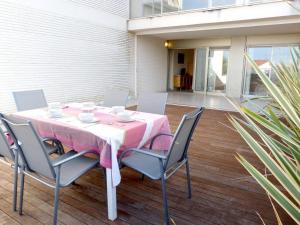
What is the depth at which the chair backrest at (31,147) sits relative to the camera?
162cm

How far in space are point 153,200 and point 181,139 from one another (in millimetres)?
748

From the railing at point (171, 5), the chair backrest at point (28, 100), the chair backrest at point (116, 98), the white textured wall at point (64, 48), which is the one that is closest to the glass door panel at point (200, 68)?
the railing at point (171, 5)

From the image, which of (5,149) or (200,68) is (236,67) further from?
→ (5,149)

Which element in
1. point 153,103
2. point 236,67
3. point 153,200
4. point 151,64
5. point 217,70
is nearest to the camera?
point 153,200

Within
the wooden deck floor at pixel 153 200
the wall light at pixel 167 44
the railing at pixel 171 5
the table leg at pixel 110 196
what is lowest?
the wooden deck floor at pixel 153 200

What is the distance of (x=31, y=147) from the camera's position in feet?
5.65

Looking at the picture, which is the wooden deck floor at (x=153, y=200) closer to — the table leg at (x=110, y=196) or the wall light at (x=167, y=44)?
the table leg at (x=110, y=196)

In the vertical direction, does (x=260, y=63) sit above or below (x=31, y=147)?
above

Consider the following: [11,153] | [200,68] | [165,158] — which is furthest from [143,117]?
[200,68]

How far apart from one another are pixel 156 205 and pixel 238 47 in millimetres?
8271

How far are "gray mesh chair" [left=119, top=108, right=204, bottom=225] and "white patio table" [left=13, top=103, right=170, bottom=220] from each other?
129 millimetres

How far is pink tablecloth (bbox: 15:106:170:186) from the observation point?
188 cm

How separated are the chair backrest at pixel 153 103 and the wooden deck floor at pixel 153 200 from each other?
854mm

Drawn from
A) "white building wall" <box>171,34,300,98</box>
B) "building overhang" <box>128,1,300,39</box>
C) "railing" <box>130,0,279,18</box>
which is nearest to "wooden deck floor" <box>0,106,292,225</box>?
"building overhang" <box>128,1,300,39</box>
